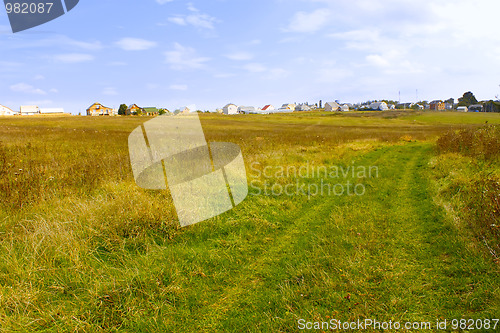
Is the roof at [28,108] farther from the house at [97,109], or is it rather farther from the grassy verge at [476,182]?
the grassy verge at [476,182]

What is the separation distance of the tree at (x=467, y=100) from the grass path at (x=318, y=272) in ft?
625

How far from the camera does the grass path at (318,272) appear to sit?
10.5 feet

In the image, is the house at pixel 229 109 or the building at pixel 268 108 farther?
the building at pixel 268 108

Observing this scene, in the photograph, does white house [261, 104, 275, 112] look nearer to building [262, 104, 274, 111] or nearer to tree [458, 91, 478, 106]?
building [262, 104, 274, 111]

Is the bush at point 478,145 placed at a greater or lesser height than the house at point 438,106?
lesser

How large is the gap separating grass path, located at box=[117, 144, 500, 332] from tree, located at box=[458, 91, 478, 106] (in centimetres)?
19051

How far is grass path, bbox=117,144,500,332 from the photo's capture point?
320 centimetres

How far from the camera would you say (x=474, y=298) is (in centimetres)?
325

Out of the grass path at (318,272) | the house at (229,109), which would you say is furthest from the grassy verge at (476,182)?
the house at (229,109)

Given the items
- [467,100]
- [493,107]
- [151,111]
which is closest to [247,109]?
[151,111]

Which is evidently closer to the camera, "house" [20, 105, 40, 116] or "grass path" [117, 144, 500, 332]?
"grass path" [117, 144, 500, 332]

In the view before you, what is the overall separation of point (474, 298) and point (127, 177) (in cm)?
849

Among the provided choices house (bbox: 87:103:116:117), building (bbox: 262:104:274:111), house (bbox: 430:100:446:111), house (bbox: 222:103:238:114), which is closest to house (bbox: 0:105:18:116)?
house (bbox: 87:103:116:117)

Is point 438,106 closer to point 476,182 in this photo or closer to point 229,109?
point 229,109
